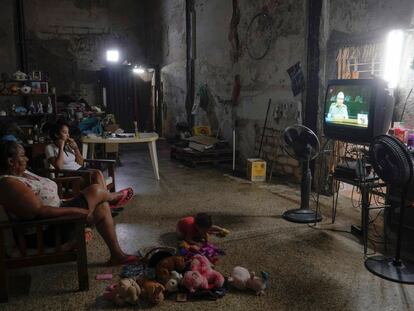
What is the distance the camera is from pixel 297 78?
5648 mm

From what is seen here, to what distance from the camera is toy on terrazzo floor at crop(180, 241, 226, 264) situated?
Result: 3.16 meters

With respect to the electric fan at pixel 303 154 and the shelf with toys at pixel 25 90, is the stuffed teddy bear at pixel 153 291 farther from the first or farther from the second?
the shelf with toys at pixel 25 90

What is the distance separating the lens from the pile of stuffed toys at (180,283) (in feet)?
8.32

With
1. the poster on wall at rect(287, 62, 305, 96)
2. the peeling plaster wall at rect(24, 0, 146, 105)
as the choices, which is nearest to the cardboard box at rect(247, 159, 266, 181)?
the poster on wall at rect(287, 62, 305, 96)

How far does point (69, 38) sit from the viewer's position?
10562mm

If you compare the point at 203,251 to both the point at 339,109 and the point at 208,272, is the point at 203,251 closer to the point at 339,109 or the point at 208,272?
the point at 208,272

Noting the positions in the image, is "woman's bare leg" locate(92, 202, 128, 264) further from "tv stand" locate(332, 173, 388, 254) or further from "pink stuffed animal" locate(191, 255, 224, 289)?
"tv stand" locate(332, 173, 388, 254)

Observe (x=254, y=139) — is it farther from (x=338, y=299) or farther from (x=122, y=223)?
(x=338, y=299)

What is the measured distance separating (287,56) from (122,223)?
11.6 feet

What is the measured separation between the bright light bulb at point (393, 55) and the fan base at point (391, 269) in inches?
77.1

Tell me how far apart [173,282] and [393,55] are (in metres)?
3.30

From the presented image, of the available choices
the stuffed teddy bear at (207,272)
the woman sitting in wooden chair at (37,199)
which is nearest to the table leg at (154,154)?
the woman sitting in wooden chair at (37,199)

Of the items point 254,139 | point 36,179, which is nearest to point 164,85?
point 254,139

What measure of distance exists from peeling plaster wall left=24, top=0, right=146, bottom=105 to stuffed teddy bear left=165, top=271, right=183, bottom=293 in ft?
28.9
